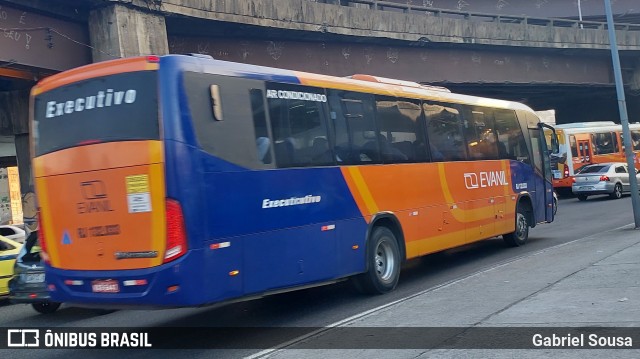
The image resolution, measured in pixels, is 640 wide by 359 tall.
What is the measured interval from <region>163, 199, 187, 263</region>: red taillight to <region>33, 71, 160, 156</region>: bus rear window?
83 cm

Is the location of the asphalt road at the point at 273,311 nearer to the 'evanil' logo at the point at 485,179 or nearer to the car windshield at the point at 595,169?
the 'evanil' logo at the point at 485,179

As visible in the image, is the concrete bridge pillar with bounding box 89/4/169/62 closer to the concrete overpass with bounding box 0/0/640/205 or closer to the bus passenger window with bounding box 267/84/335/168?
the concrete overpass with bounding box 0/0/640/205

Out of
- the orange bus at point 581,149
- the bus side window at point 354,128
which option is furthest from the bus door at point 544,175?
the orange bus at point 581,149

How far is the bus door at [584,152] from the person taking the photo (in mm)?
36031

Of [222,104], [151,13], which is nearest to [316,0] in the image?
[151,13]

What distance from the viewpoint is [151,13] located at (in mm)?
17922

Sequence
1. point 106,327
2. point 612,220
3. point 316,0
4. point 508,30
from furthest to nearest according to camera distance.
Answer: point 508,30 → point 316,0 → point 612,220 → point 106,327

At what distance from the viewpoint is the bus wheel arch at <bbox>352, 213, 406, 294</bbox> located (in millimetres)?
Answer: 10656

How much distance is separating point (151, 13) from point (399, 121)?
8785mm

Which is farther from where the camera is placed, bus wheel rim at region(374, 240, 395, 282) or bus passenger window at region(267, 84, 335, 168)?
bus wheel rim at region(374, 240, 395, 282)

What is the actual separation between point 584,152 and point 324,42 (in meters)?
18.1

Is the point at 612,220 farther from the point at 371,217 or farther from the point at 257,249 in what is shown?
the point at 257,249

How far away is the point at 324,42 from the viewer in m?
24.4

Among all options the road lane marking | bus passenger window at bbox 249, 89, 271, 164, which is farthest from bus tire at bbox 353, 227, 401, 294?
bus passenger window at bbox 249, 89, 271, 164
